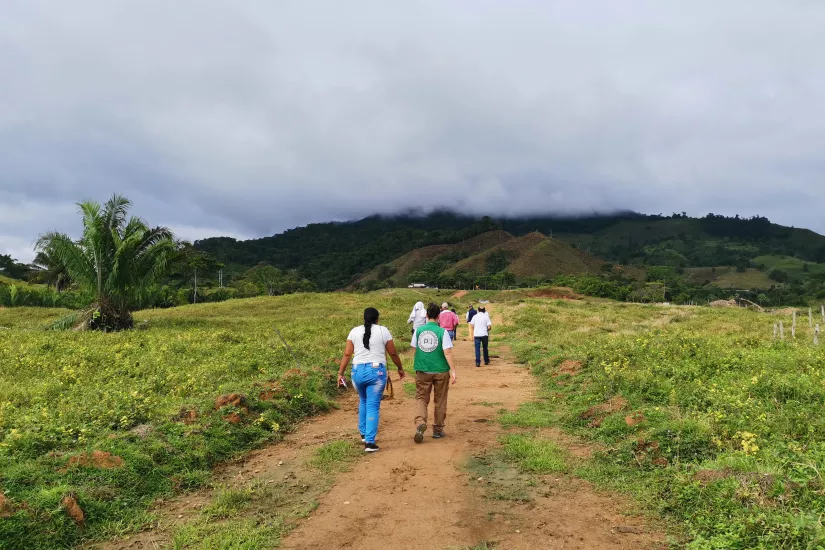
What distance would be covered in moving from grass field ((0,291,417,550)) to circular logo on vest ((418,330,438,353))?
267 centimetres

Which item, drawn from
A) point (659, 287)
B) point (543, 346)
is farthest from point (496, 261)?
point (543, 346)

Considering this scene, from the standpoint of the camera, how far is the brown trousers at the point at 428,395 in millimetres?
7320

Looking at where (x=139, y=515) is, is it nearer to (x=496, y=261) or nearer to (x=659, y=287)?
(x=659, y=287)

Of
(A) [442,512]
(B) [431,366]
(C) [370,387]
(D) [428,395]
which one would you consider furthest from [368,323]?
(A) [442,512]

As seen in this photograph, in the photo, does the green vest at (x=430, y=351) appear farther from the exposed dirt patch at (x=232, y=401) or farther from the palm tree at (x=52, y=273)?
the palm tree at (x=52, y=273)

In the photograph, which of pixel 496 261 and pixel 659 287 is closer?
pixel 659 287

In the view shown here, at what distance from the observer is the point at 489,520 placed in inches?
187

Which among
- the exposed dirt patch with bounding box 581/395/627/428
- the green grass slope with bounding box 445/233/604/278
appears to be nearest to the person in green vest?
the exposed dirt patch with bounding box 581/395/627/428

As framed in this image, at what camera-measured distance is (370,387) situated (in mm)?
6863

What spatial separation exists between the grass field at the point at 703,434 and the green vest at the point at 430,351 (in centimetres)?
153

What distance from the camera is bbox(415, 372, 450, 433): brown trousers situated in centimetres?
732

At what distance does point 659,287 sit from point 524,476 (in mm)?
92861

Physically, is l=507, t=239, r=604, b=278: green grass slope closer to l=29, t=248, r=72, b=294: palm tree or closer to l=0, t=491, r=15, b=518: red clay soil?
l=29, t=248, r=72, b=294: palm tree

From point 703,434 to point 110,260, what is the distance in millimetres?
21027
